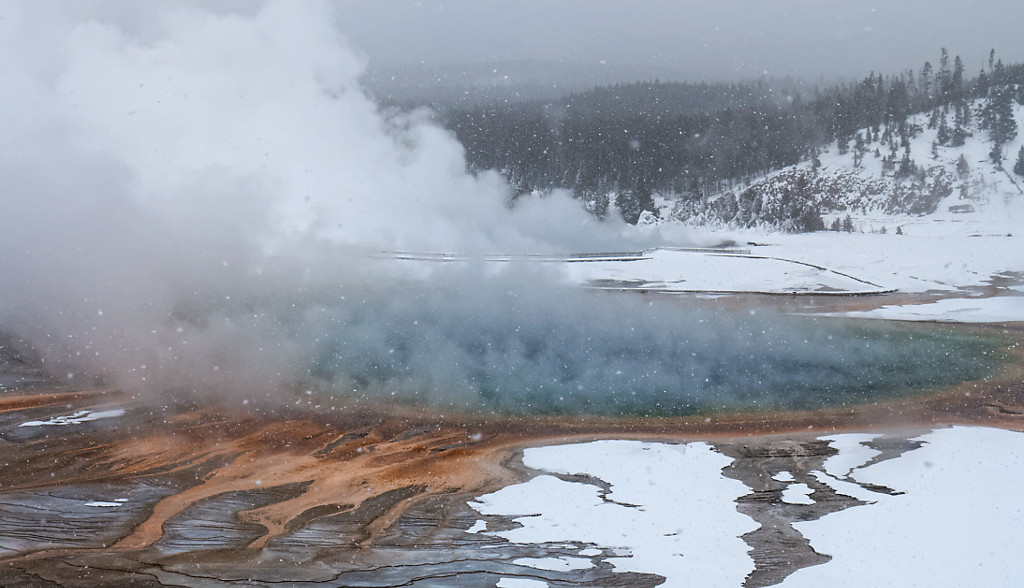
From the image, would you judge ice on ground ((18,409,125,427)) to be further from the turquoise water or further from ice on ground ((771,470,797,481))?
ice on ground ((771,470,797,481))

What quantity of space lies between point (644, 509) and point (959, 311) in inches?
789

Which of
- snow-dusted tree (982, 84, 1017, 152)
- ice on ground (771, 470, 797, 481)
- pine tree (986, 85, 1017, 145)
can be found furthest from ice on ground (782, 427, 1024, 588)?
pine tree (986, 85, 1017, 145)

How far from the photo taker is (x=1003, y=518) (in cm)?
958

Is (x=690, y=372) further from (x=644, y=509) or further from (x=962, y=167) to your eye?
(x=962, y=167)

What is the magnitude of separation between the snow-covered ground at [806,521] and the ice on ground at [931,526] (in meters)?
0.01

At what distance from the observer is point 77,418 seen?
45.2 feet

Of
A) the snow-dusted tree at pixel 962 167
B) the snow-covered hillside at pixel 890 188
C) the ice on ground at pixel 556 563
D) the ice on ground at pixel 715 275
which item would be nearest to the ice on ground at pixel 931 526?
the ice on ground at pixel 556 563

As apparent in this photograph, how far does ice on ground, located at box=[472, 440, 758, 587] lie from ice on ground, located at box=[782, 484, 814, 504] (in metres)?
0.55

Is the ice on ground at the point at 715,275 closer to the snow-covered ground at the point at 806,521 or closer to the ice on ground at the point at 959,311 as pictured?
the ice on ground at the point at 959,311

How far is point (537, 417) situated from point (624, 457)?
2.63 meters

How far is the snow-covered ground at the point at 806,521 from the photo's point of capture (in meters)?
8.55

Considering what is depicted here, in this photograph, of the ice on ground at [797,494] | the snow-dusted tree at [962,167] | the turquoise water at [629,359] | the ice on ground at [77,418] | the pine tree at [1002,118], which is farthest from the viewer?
the pine tree at [1002,118]

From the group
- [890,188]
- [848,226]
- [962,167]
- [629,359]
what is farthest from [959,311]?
[962,167]

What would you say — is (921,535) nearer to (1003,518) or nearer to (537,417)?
(1003,518)
